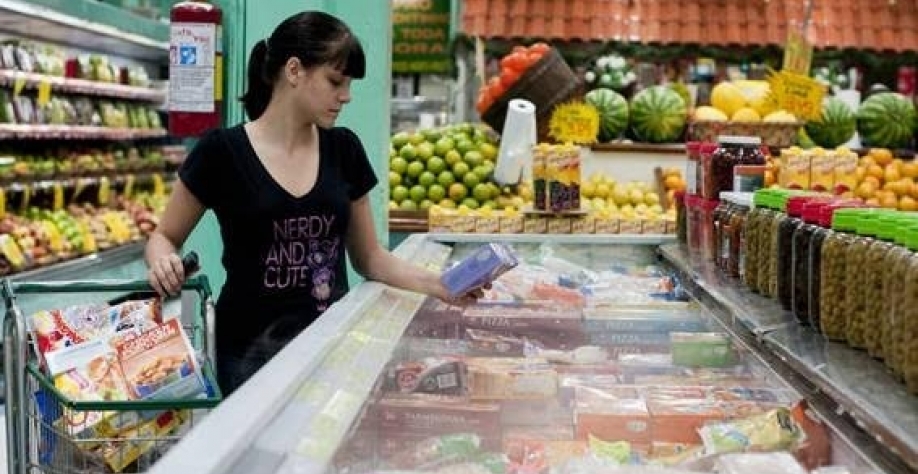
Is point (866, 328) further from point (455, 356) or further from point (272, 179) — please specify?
point (272, 179)

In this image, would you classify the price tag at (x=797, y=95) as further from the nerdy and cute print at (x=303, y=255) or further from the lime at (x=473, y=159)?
the nerdy and cute print at (x=303, y=255)

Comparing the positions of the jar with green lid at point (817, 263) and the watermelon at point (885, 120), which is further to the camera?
the watermelon at point (885, 120)

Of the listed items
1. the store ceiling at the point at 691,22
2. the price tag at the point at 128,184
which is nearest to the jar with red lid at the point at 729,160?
the store ceiling at the point at 691,22

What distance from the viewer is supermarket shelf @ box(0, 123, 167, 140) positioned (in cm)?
726

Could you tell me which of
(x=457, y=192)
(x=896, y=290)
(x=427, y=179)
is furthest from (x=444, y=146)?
(x=896, y=290)

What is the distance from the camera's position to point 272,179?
2.78 meters

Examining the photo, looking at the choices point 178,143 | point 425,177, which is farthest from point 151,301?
point 178,143

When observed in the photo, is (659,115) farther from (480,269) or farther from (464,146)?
(480,269)

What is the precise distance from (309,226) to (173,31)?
128 cm

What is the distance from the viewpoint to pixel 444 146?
5.96m

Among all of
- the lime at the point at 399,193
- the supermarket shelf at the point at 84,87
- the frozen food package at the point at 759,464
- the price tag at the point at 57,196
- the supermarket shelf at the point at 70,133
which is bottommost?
the frozen food package at the point at 759,464

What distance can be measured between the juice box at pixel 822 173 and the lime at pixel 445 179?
242 centimetres

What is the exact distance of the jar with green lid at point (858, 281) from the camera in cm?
194

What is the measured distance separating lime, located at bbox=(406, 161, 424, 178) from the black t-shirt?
299cm
